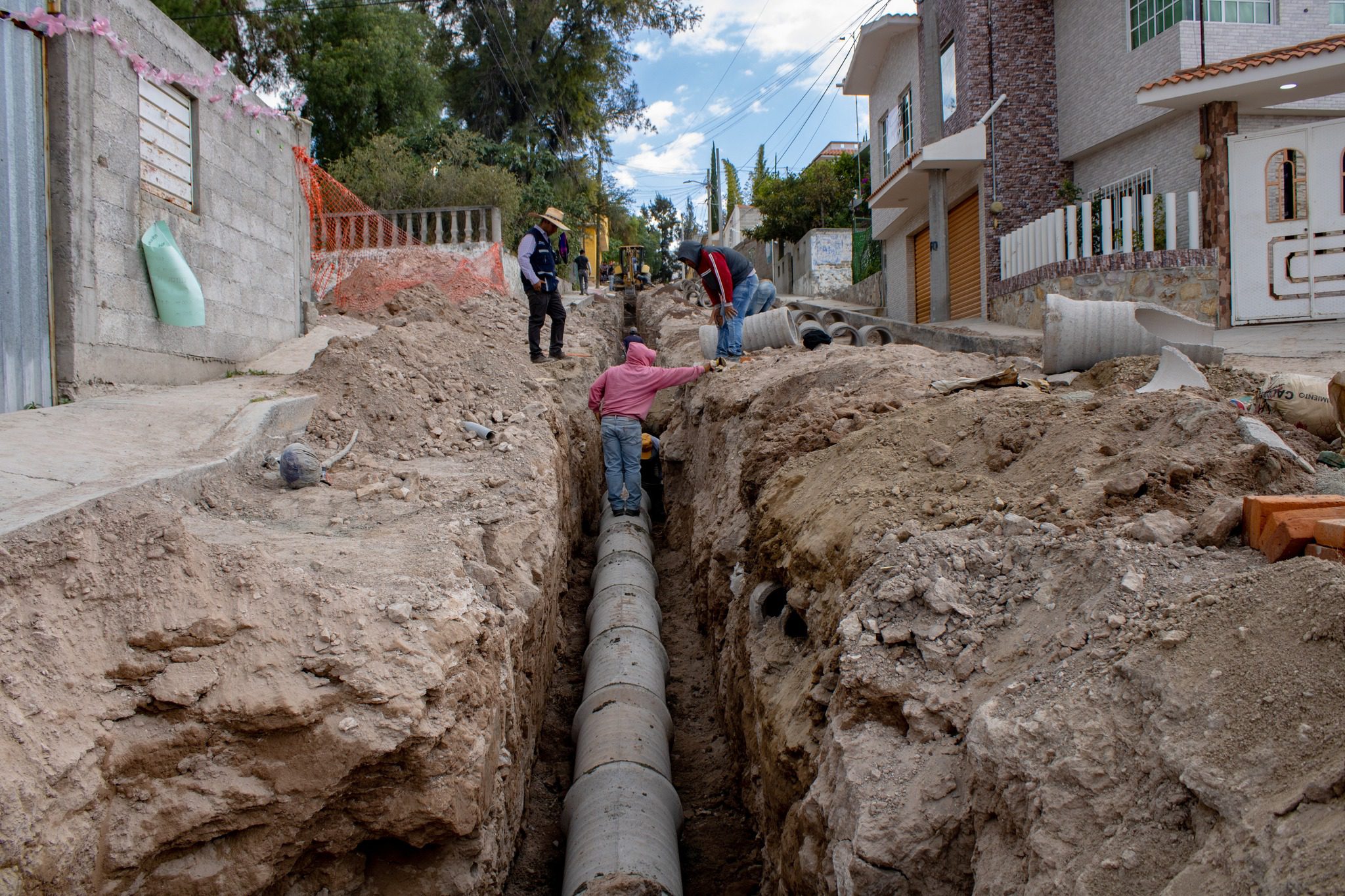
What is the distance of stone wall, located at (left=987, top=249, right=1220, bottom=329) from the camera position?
984 centimetres

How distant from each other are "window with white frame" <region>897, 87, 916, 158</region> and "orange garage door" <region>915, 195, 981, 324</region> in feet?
6.41

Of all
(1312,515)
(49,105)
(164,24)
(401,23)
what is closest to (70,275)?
(49,105)

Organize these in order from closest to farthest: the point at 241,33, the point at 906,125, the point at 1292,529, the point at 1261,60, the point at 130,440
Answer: the point at 1292,529 → the point at 130,440 → the point at 1261,60 → the point at 906,125 → the point at 241,33

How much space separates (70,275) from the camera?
6148 mm

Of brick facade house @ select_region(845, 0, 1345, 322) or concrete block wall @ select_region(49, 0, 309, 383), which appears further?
brick facade house @ select_region(845, 0, 1345, 322)

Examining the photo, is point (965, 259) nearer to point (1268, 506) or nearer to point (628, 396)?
point (628, 396)

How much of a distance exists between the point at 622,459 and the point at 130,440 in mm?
4625

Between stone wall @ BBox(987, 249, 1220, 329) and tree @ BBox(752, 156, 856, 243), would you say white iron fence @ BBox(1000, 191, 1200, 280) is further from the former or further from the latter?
tree @ BBox(752, 156, 856, 243)

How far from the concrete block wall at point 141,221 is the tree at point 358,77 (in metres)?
12.4

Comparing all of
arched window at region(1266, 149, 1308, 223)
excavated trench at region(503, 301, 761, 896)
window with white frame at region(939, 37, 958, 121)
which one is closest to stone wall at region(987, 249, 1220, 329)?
arched window at region(1266, 149, 1308, 223)

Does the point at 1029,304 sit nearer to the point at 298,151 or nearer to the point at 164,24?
the point at 298,151

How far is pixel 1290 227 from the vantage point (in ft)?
31.3

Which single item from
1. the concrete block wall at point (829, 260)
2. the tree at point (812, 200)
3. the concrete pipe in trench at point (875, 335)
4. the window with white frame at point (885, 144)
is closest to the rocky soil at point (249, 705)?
the concrete pipe in trench at point (875, 335)

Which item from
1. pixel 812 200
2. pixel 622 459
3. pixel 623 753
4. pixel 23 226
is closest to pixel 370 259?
pixel 622 459
